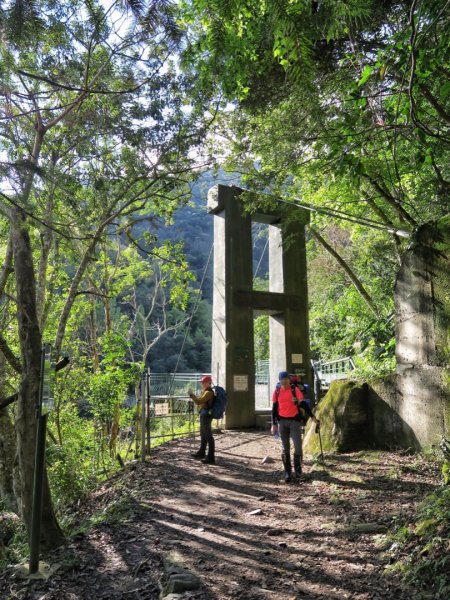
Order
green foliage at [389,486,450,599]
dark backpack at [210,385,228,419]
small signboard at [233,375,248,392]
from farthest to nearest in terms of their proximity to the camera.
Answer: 1. small signboard at [233,375,248,392]
2. dark backpack at [210,385,228,419]
3. green foliage at [389,486,450,599]

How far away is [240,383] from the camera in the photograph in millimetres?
13664

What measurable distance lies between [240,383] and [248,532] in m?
8.37

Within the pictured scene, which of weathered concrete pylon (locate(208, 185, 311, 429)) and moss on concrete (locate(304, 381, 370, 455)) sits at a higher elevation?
weathered concrete pylon (locate(208, 185, 311, 429))

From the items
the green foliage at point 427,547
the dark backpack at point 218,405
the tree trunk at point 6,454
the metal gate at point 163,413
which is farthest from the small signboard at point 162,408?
the green foliage at point 427,547

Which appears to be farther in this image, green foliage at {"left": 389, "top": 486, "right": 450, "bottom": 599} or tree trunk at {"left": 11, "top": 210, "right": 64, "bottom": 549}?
tree trunk at {"left": 11, "top": 210, "right": 64, "bottom": 549}

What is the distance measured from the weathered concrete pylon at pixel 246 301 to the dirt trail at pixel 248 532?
200 inches

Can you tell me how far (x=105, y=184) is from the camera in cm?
900

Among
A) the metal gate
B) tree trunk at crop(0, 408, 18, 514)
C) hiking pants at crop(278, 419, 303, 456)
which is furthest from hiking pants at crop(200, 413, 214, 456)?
tree trunk at crop(0, 408, 18, 514)

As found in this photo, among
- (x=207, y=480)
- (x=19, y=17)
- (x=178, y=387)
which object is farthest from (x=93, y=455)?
(x=178, y=387)

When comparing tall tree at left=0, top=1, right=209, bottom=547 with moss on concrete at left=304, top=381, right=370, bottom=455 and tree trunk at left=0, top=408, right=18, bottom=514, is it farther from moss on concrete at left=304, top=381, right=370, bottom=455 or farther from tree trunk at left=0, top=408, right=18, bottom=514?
moss on concrete at left=304, top=381, right=370, bottom=455

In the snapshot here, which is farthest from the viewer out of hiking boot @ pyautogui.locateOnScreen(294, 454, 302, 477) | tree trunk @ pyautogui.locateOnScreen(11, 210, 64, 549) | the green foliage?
→ hiking boot @ pyautogui.locateOnScreen(294, 454, 302, 477)

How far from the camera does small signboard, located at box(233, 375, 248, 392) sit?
13.6 metres

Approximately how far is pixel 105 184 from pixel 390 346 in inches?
259

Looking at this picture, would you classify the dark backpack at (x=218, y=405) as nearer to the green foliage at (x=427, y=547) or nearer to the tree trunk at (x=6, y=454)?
the tree trunk at (x=6, y=454)
